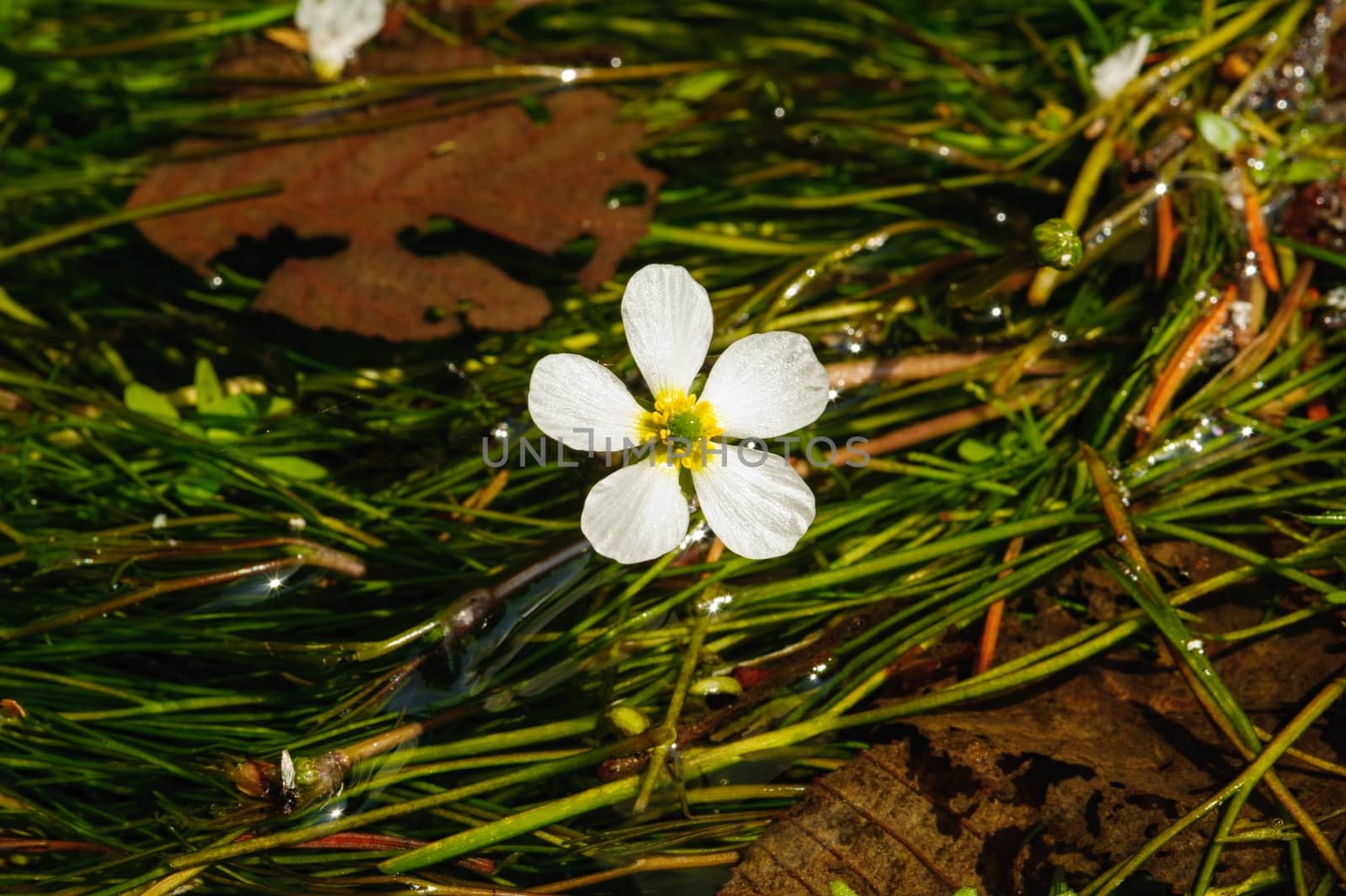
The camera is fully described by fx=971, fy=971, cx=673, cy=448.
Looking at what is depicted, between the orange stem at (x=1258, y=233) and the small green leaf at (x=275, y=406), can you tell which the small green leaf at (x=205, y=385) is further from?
the orange stem at (x=1258, y=233)

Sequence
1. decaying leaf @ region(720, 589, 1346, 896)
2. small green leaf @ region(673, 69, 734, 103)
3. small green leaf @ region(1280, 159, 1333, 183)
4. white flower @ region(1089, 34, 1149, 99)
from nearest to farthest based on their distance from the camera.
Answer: decaying leaf @ region(720, 589, 1346, 896)
small green leaf @ region(1280, 159, 1333, 183)
white flower @ region(1089, 34, 1149, 99)
small green leaf @ region(673, 69, 734, 103)

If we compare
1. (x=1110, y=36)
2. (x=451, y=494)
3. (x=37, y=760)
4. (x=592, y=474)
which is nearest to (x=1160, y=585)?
(x=592, y=474)

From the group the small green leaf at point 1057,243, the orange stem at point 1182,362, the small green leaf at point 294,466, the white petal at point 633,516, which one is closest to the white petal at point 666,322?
the white petal at point 633,516

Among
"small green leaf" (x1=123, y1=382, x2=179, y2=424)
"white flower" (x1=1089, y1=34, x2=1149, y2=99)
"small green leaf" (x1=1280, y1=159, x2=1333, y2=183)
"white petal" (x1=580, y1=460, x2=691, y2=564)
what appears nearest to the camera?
"white petal" (x1=580, y1=460, x2=691, y2=564)

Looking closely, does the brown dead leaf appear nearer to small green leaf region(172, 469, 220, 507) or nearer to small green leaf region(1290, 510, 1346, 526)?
small green leaf region(172, 469, 220, 507)

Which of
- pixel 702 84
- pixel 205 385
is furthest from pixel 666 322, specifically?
pixel 702 84

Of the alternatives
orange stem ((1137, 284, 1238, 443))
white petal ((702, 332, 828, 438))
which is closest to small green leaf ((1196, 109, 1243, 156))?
orange stem ((1137, 284, 1238, 443))
